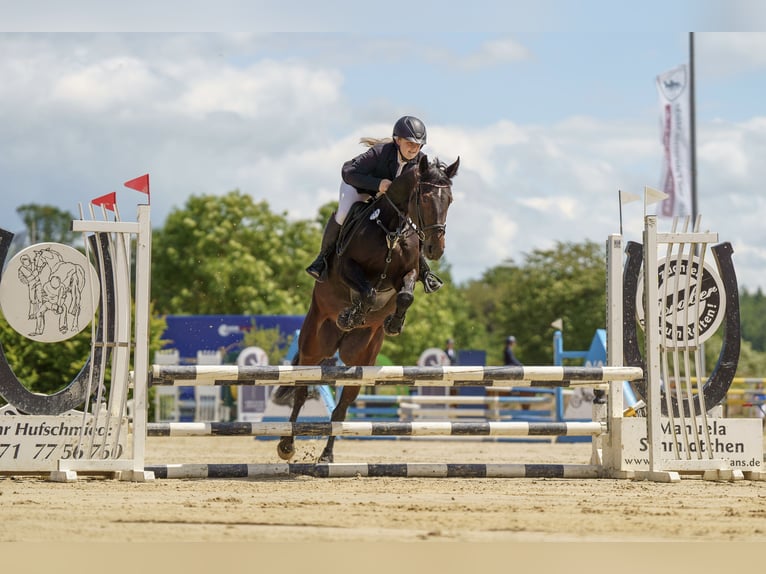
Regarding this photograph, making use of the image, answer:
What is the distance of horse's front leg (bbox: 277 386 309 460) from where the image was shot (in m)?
6.64

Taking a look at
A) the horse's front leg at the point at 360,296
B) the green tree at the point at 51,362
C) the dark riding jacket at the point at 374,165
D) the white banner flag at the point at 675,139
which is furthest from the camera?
the white banner flag at the point at 675,139

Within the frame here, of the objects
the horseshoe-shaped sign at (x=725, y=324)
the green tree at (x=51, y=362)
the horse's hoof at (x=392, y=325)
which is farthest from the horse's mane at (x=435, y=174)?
the green tree at (x=51, y=362)

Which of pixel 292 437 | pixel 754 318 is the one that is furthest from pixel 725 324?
pixel 754 318

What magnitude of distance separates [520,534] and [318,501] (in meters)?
1.22

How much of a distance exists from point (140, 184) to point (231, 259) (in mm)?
28199

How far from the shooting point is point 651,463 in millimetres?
5973

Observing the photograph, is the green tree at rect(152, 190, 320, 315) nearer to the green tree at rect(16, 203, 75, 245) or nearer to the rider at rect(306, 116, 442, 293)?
the green tree at rect(16, 203, 75, 245)

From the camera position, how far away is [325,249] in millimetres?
6617

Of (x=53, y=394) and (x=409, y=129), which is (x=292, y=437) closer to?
(x=53, y=394)

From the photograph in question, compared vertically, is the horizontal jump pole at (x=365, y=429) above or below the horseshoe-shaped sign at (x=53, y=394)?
below

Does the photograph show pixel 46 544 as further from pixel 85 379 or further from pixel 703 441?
pixel 703 441

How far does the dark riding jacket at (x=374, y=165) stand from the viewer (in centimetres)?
597

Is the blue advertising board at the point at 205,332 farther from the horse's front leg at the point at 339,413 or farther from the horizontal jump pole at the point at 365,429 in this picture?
the horizontal jump pole at the point at 365,429

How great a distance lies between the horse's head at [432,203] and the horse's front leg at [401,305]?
0.49m
